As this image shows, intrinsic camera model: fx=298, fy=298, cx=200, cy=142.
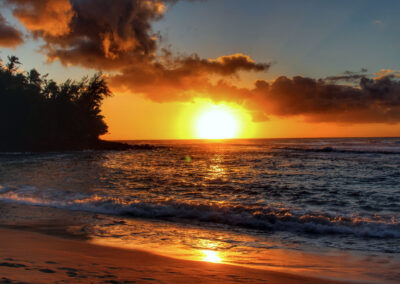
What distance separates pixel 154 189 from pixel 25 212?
263 inches

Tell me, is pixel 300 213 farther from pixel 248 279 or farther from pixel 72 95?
pixel 72 95

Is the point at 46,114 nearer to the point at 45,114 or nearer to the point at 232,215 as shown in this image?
the point at 45,114

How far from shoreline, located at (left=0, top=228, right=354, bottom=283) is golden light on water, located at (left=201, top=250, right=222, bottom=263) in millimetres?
241

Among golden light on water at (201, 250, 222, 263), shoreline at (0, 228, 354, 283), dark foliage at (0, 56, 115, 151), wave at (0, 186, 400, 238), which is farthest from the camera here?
dark foliage at (0, 56, 115, 151)

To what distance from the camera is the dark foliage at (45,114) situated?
64812mm

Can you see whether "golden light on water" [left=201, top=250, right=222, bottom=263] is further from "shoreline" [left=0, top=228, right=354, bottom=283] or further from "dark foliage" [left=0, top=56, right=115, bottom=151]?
"dark foliage" [left=0, top=56, right=115, bottom=151]

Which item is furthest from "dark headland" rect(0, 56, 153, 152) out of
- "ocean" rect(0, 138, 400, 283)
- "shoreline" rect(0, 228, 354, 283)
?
"shoreline" rect(0, 228, 354, 283)

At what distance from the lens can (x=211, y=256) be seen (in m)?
6.16

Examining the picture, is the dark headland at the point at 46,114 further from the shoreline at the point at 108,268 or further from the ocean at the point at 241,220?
the shoreline at the point at 108,268

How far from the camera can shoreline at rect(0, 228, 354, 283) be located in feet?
15.0

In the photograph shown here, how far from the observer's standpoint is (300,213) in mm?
10531

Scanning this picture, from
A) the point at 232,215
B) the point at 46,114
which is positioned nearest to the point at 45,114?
the point at 46,114

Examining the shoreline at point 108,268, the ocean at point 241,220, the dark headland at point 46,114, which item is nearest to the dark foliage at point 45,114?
the dark headland at point 46,114

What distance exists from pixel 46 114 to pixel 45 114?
0.88ft
